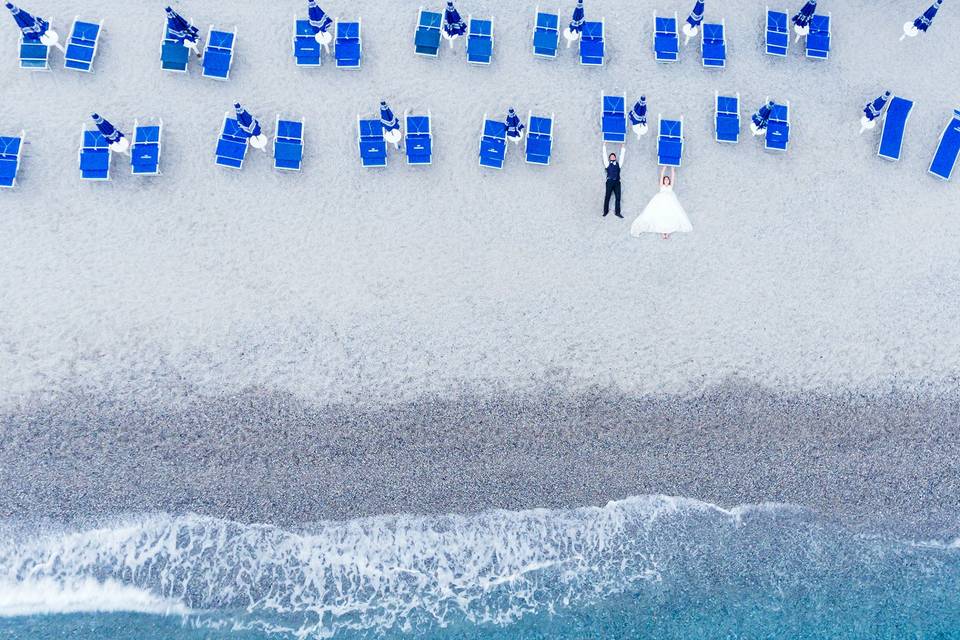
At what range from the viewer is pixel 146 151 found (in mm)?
10070

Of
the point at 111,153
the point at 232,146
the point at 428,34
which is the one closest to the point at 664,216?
the point at 428,34

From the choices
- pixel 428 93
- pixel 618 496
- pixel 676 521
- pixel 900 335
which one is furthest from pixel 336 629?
pixel 900 335

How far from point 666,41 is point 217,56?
7541 mm

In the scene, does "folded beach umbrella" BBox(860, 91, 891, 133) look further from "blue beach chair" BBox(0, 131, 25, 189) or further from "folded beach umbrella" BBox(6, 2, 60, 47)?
"blue beach chair" BBox(0, 131, 25, 189)

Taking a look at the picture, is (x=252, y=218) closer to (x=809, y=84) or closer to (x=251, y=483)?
(x=251, y=483)

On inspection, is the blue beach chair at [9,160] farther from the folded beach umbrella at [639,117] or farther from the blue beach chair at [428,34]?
the folded beach umbrella at [639,117]

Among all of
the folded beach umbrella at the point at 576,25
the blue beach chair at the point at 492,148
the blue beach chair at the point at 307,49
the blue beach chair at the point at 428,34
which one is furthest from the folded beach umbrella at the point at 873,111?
the blue beach chair at the point at 307,49

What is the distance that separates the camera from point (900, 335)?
34.1 feet

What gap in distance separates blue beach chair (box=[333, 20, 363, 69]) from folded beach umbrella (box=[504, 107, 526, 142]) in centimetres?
272

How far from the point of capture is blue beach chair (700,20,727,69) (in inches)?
422

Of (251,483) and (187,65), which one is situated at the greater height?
(187,65)

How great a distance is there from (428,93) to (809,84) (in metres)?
6.60

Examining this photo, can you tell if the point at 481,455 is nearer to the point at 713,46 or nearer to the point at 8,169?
the point at 713,46

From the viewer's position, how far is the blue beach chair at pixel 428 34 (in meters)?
10.5
